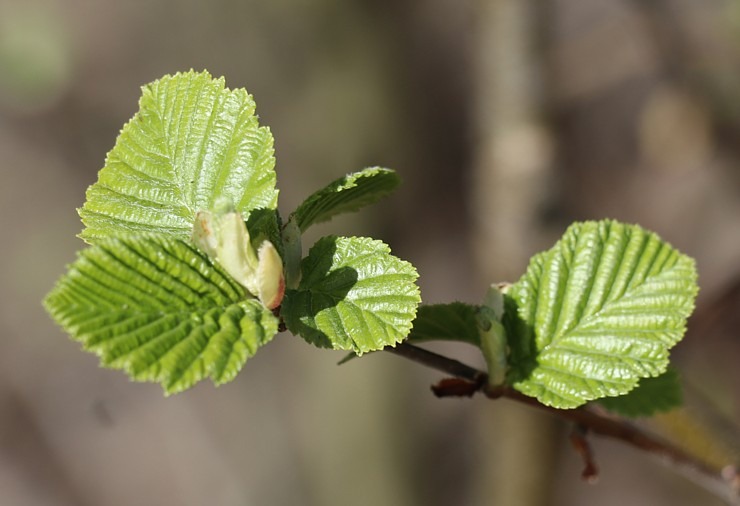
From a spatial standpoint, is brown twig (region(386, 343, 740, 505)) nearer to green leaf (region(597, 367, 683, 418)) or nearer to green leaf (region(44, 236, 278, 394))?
green leaf (region(597, 367, 683, 418))

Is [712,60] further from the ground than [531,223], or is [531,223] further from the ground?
[712,60]

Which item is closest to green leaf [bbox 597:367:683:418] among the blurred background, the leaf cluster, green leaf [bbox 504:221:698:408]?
the leaf cluster

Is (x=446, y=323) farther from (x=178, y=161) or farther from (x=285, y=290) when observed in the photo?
(x=178, y=161)

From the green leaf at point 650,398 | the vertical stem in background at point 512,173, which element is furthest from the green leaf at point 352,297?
the vertical stem in background at point 512,173

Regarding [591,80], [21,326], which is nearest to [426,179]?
[591,80]

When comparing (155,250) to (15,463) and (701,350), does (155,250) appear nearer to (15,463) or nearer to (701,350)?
(701,350)

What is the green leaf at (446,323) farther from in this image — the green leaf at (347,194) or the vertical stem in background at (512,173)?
the vertical stem in background at (512,173)

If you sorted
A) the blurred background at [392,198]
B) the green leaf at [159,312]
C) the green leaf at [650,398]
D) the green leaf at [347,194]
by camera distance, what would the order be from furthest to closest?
the blurred background at [392,198], the green leaf at [650,398], the green leaf at [347,194], the green leaf at [159,312]
